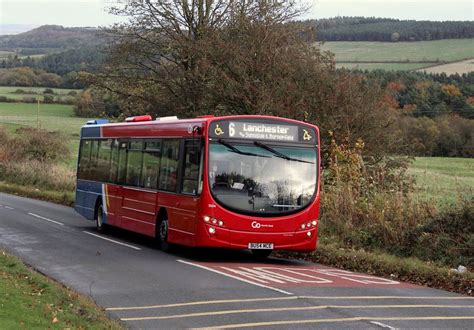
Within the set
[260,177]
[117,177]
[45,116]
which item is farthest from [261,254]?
[45,116]

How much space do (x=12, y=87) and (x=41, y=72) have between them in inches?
200

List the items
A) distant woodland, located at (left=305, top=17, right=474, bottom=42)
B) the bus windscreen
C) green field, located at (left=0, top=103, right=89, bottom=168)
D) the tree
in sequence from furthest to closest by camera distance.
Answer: distant woodland, located at (left=305, top=17, right=474, bottom=42), green field, located at (left=0, top=103, right=89, bottom=168), the tree, the bus windscreen

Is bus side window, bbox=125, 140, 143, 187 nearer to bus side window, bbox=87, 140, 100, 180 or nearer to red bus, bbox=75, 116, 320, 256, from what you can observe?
red bus, bbox=75, 116, 320, 256

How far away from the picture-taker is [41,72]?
96688mm

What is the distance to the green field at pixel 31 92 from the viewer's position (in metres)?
92.0

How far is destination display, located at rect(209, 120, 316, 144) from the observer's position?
16359 mm

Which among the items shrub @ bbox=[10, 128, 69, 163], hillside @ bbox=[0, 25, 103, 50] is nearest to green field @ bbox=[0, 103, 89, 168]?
shrub @ bbox=[10, 128, 69, 163]

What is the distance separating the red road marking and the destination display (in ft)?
8.80

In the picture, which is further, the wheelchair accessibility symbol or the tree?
the tree

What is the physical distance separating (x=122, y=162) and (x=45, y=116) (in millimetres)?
64911

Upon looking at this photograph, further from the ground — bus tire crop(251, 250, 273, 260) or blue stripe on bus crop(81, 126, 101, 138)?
blue stripe on bus crop(81, 126, 101, 138)

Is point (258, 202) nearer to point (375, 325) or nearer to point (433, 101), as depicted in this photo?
point (375, 325)

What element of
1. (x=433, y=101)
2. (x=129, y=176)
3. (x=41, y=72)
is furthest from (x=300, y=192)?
(x=41, y=72)

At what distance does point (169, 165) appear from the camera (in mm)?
17938
